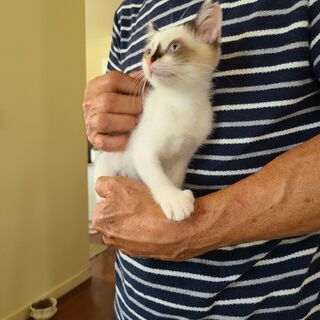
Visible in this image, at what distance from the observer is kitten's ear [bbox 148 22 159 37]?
0.65 meters

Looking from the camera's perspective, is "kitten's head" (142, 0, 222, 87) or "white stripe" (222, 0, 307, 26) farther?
"kitten's head" (142, 0, 222, 87)

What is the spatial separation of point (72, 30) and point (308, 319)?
1925 millimetres

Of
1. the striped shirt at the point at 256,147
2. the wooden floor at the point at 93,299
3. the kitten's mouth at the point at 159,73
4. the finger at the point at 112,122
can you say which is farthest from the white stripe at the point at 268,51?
the wooden floor at the point at 93,299

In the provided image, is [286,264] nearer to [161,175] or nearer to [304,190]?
[304,190]

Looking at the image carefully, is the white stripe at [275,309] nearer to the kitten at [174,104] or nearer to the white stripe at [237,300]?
the white stripe at [237,300]

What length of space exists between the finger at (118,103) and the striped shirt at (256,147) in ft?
0.55

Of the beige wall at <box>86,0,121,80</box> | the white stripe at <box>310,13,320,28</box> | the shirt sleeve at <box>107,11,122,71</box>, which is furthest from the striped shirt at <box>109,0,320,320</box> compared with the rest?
the beige wall at <box>86,0,121,80</box>

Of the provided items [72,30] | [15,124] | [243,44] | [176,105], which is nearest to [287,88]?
[243,44]

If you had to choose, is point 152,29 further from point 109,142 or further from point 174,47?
point 109,142

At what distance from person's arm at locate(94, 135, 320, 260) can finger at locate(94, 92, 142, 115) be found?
190mm

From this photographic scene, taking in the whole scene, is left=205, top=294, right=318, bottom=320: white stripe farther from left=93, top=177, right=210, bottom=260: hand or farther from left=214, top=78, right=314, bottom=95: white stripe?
left=214, top=78, right=314, bottom=95: white stripe

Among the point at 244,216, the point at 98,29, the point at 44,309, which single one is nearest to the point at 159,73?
the point at 244,216

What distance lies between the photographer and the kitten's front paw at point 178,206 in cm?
53

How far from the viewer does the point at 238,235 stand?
1.64ft
